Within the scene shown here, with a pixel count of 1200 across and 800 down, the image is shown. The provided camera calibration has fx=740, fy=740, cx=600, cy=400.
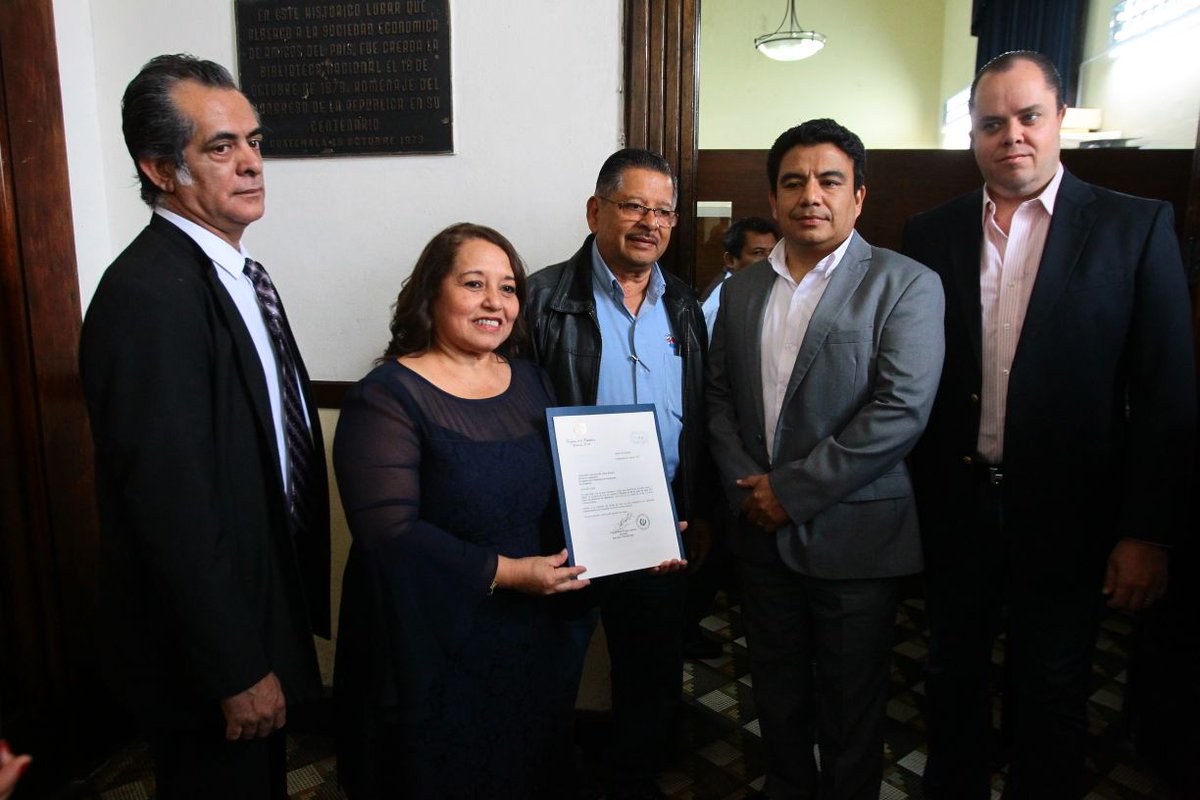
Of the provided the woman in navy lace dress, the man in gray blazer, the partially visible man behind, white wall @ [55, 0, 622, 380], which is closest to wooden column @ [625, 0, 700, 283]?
white wall @ [55, 0, 622, 380]

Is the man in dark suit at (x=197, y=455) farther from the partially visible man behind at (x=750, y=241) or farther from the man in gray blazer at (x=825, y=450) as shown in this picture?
the partially visible man behind at (x=750, y=241)

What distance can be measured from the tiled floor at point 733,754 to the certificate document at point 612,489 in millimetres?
978

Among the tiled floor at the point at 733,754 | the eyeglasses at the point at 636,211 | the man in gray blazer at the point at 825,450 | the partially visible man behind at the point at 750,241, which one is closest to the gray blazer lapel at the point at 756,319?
the man in gray blazer at the point at 825,450

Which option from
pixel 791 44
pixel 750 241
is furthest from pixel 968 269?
pixel 791 44

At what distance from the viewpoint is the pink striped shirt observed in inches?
67.9

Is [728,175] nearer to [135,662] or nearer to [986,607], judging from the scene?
[986,607]

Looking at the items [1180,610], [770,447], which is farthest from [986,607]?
[1180,610]

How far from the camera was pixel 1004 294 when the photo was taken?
1741 mm

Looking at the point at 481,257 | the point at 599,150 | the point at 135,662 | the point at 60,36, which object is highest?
the point at 60,36

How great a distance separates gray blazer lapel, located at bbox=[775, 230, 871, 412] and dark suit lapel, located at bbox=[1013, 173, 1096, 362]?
37 cm

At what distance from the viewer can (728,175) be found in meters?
3.75

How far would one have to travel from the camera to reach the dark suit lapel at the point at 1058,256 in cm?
165

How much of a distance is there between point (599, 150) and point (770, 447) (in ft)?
3.22

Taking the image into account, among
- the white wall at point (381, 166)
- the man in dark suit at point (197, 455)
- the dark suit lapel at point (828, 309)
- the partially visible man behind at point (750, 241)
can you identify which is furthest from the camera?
the partially visible man behind at point (750, 241)
